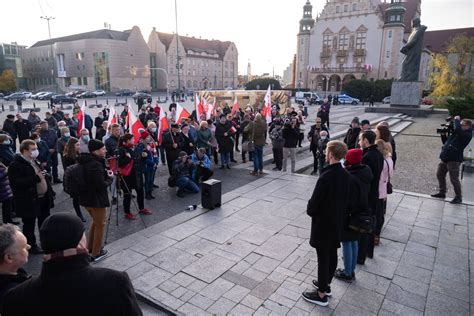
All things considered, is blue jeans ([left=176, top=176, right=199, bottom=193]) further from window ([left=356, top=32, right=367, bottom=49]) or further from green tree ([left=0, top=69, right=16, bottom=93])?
green tree ([left=0, top=69, right=16, bottom=93])

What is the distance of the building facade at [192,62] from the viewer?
8894 centimetres

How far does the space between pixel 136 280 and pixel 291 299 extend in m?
2.27

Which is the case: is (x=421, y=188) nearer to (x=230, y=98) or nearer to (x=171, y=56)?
(x=230, y=98)

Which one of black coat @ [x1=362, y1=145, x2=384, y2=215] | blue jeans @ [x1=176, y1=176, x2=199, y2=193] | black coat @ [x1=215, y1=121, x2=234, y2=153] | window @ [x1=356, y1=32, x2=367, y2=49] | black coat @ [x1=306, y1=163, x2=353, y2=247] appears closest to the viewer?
black coat @ [x1=306, y1=163, x2=353, y2=247]

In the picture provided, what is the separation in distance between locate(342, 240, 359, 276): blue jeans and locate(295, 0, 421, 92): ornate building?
73.8 m

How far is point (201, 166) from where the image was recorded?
30.7ft

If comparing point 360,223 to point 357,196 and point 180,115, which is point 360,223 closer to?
point 357,196

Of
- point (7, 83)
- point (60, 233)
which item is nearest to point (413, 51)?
point (60, 233)

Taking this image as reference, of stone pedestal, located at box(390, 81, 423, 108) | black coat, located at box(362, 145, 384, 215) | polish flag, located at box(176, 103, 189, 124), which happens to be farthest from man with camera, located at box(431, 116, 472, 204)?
stone pedestal, located at box(390, 81, 423, 108)

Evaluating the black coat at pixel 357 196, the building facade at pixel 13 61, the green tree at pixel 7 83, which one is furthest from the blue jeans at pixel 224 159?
the building facade at pixel 13 61

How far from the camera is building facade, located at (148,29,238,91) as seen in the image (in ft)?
292

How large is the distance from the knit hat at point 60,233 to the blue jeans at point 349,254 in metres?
3.58

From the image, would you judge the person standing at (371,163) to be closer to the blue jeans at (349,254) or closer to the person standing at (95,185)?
the blue jeans at (349,254)

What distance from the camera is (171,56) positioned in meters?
89.1
